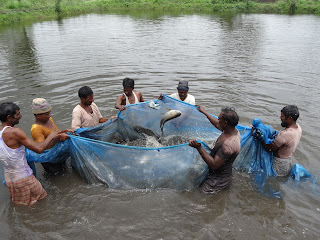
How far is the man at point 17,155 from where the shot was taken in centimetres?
327

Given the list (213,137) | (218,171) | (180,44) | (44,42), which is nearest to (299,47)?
(180,44)

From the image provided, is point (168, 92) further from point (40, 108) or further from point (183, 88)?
point (40, 108)

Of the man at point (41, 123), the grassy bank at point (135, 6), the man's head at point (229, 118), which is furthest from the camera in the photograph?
the grassy bank at point (135, 6)

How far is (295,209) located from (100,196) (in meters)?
3.14

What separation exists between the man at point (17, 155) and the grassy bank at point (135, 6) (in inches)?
1052

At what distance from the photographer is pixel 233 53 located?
13367 millimetres

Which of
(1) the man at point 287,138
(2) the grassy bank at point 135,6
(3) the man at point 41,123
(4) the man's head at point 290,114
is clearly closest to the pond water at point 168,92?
(1) the man at point 287,138

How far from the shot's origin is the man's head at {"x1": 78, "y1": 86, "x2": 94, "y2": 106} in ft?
14.3

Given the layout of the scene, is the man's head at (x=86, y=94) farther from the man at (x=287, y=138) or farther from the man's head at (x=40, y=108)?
the man at (x=287, y=138)

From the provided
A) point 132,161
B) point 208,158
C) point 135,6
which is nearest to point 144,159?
point 132,161

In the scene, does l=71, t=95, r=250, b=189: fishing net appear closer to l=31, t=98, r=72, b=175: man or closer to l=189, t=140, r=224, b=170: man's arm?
l=189, t=140, r=224, b=170: man's arm

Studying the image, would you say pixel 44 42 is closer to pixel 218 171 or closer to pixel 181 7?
pixel 218 171

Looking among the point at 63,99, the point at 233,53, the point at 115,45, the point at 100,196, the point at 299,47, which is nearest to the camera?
the point at 100,196

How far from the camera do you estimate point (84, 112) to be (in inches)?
179
